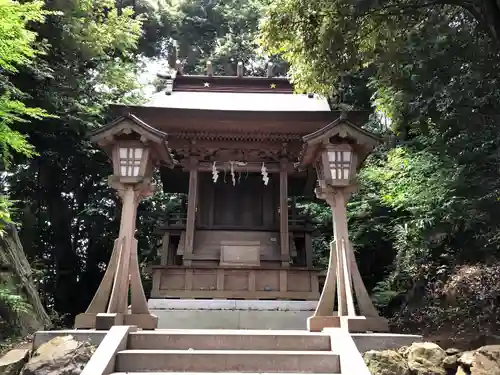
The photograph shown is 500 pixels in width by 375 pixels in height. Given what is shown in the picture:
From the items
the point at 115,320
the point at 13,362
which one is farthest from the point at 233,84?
the point at 13,362

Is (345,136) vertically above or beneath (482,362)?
above

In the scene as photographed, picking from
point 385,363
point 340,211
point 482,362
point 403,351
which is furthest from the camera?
point 340,211

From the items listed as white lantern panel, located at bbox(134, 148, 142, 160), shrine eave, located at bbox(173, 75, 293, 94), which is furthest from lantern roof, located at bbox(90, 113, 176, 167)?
shrine eave, located at bbox(173, 75, 293, 94)

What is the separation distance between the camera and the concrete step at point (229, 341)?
5.01 meters

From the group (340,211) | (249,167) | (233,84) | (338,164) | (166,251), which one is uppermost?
(233,84)

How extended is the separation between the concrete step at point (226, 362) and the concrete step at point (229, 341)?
0.34 m

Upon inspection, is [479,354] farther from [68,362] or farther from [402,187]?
[402,187]

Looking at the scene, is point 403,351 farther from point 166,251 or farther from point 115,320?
point 166,251

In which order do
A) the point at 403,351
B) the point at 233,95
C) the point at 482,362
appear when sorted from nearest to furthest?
the point at 482,362, the point at 403,351, the point at 233,95

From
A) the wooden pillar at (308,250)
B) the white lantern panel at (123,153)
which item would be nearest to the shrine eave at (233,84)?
the wooden pillar at (308,250)

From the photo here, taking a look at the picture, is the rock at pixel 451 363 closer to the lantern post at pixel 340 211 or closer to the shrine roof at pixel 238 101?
the lantern post at pixel 340 211

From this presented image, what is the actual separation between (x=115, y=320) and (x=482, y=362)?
4.18m

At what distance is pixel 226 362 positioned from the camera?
4641 millimetres

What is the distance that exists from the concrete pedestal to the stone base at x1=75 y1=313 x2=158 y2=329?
8.48 ft
